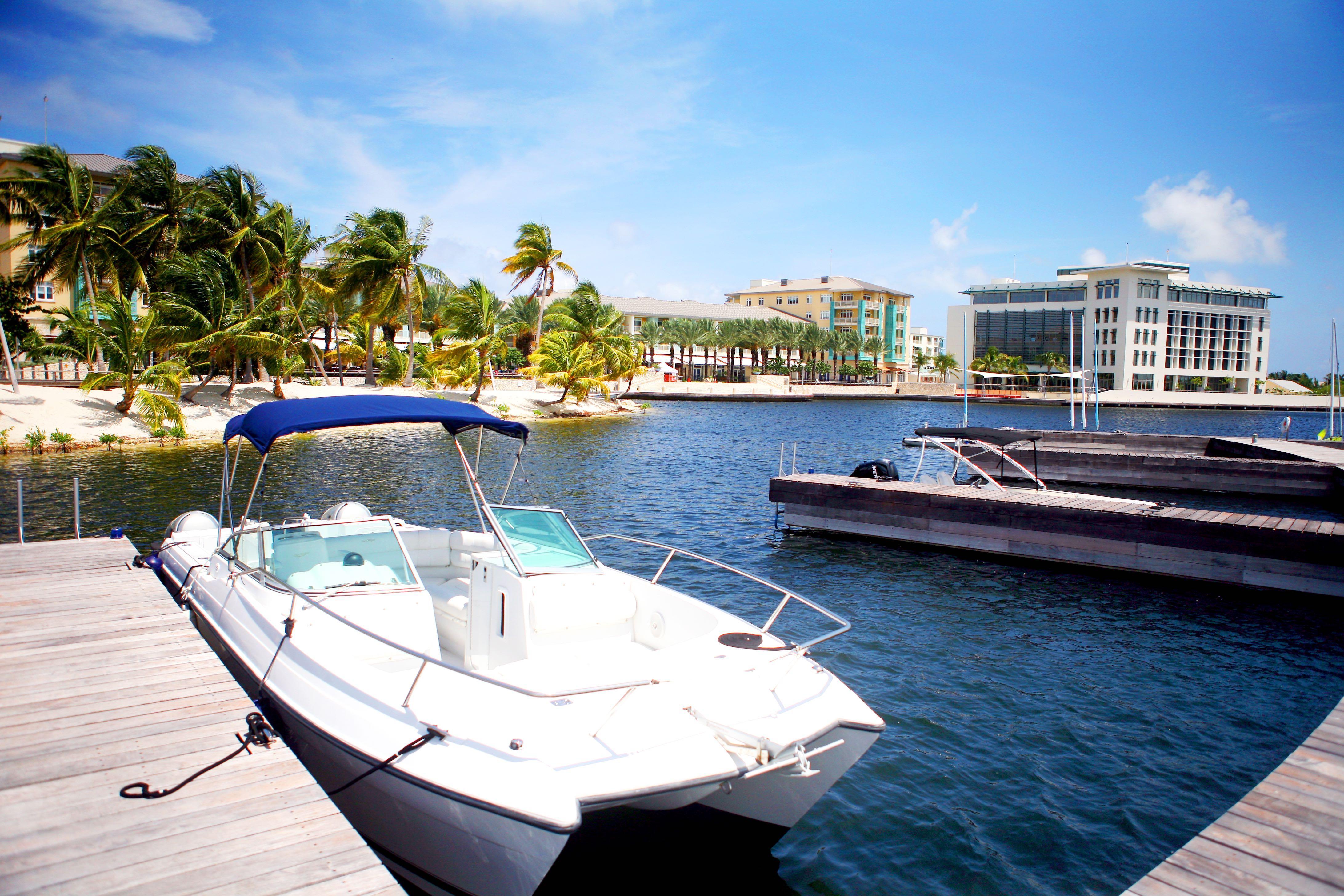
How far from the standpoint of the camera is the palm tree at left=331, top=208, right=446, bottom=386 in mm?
44656

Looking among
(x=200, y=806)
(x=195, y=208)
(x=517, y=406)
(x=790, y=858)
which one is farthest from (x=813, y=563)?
(x=195, y=208)

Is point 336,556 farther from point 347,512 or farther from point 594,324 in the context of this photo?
point 594,324

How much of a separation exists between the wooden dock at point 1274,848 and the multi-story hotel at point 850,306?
11636cm

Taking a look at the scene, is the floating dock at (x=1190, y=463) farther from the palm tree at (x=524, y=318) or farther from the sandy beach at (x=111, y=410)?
the palm tree at (x=524, y=318)

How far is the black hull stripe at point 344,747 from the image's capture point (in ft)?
13.6

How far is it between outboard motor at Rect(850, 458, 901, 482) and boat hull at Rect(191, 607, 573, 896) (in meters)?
14.9

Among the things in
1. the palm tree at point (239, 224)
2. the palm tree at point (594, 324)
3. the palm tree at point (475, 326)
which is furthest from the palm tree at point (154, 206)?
the palm tree at point (594, 324)

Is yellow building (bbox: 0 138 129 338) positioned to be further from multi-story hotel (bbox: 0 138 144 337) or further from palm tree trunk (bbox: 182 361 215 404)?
palm tree trunk (bbox: 182 361 215 404)

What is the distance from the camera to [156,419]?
3000cm

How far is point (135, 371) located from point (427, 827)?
33.6m

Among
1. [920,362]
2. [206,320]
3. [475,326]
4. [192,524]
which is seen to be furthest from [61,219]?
[920,362]

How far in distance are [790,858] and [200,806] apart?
4.23 metres

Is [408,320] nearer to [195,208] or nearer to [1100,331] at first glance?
[195,208]

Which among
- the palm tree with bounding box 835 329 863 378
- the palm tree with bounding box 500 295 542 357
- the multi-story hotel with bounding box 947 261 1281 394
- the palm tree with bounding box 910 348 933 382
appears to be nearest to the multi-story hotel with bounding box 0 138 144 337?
the palm tree with bounding box 500 295 542 357
